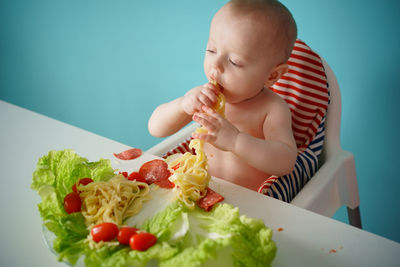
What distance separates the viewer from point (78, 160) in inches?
33.3

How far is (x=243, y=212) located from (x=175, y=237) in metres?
0.18

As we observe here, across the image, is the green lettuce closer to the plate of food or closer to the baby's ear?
the plate of food

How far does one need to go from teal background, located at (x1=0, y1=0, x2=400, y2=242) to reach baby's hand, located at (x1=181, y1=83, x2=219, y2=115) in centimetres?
73

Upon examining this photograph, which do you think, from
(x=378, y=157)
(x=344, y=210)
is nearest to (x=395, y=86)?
(x=378, y=157)

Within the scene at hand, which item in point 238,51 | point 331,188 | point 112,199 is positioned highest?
point 238,51

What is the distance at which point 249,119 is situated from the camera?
1161mm

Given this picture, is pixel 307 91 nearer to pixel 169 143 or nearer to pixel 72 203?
pixel 169 143

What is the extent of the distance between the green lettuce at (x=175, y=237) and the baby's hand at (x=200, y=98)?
11.4 inches

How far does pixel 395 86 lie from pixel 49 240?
1273 millimetres

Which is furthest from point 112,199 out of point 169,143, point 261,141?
point 169,143

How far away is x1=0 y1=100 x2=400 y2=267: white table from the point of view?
27.4 inches

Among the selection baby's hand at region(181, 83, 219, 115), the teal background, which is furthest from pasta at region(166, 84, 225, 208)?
the teal background

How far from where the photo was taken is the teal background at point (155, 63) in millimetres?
1455

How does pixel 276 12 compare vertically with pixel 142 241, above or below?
above
